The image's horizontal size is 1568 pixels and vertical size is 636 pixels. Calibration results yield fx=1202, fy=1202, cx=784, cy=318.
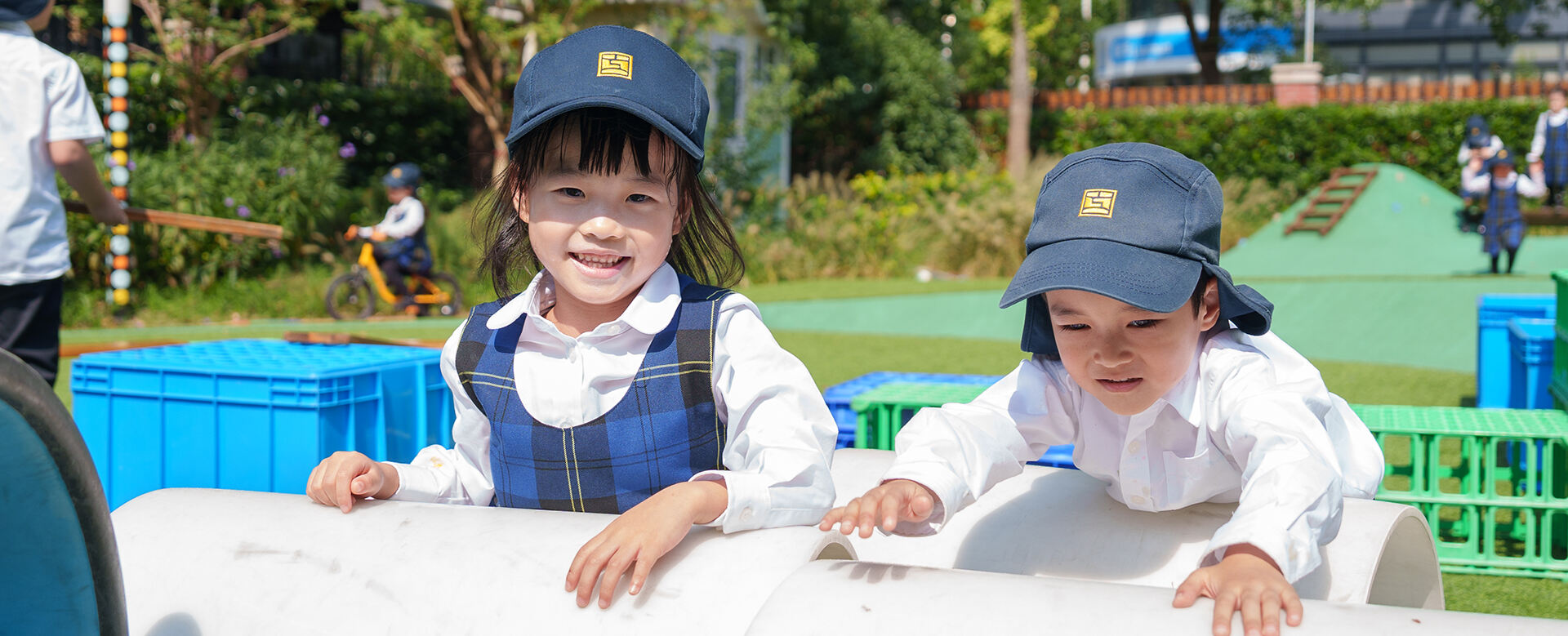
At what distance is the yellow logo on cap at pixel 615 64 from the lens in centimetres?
178

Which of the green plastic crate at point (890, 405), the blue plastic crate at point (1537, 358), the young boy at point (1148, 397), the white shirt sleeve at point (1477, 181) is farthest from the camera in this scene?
the white shirt sleeve at point (1477, 181)

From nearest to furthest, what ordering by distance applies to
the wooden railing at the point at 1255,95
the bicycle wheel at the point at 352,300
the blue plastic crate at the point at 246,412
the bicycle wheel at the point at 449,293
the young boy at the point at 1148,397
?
1. the young boy at the point at 1148,397
2. the blue plastic crate at the point at 246,412
3. the bicycle wheel at the point at 352,300
4. the bicycle wheel at the point at 449,293
5. the wooden railing at the point at 1255,95

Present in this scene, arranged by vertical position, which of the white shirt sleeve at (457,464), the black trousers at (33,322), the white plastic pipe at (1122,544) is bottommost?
the white plastic pipe at (1122,544)

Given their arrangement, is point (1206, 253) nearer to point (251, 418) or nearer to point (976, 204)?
point (251, 418)

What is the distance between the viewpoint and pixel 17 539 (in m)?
0.93

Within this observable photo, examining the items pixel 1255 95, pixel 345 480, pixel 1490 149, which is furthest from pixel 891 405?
pixel 1255 95

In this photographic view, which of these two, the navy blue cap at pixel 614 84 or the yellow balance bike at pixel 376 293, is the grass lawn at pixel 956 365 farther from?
the navy blue cap at pixel 614 84

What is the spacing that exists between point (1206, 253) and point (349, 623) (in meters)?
1.23

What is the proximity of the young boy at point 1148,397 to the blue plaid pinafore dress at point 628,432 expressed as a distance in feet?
1.09

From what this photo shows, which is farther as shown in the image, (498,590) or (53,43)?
(53,43)

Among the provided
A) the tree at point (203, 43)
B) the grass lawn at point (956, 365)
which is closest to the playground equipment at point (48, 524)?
the grass lawn at point (956, 365)

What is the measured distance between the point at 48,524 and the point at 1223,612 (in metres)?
1.00

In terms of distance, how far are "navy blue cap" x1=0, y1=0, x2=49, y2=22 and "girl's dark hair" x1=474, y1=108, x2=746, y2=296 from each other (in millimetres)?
1732

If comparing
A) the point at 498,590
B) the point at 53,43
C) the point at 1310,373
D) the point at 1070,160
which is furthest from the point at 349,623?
the point at 53,43
